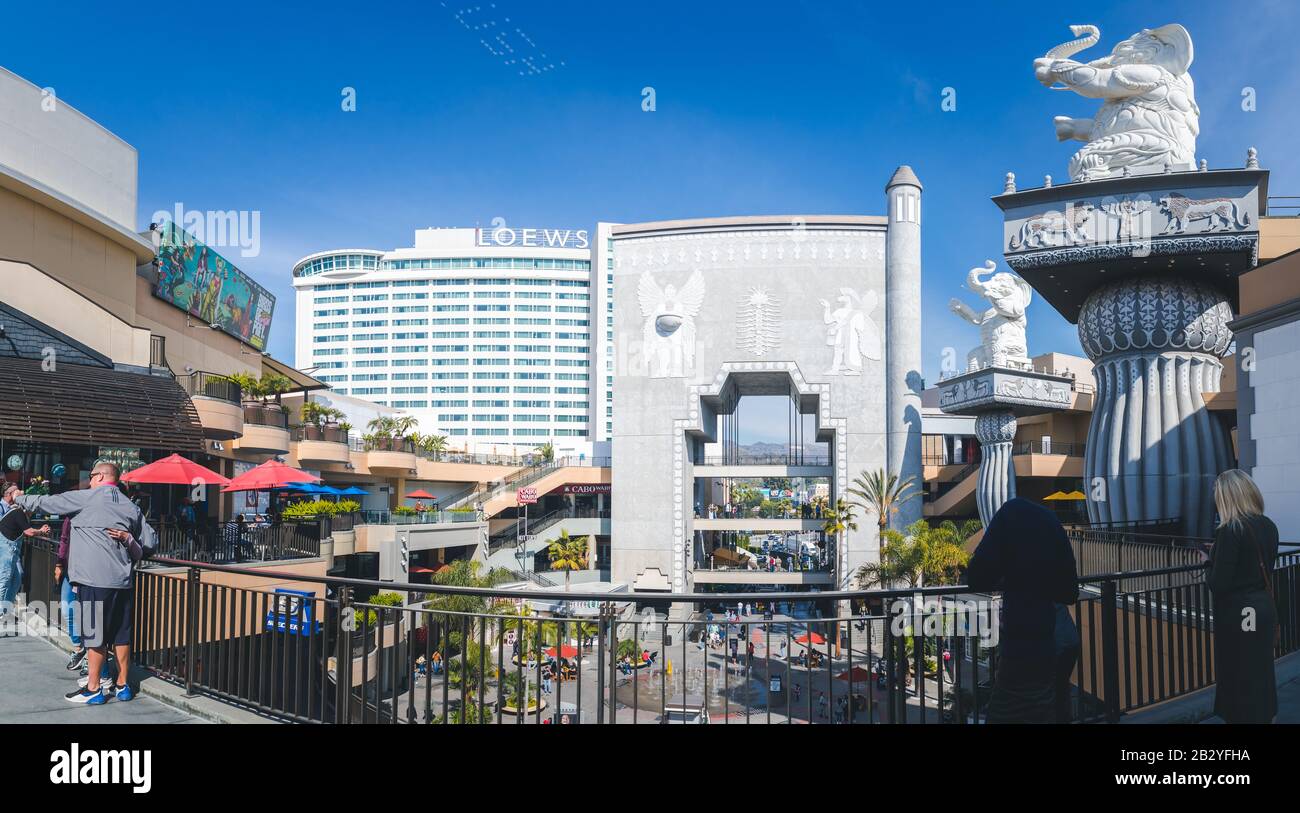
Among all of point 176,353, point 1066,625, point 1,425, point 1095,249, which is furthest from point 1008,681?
point 176,353

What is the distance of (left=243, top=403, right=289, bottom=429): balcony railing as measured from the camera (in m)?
26.8

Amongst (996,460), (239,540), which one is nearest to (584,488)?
(996,460)

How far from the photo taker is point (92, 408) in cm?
1539

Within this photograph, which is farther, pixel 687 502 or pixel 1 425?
pixel 687 502

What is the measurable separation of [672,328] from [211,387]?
75.8ft

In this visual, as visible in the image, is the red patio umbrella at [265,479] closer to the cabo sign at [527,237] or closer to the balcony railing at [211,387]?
the balcony railing at [211,387]

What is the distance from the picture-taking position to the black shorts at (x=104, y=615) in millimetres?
5625

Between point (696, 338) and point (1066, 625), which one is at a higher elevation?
point (696, 338)

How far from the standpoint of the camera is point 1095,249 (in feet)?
52.0

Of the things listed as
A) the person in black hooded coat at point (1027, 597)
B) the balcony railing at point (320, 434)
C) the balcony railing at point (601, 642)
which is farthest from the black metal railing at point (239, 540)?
the person in black hooded coat at point (1027, 597)

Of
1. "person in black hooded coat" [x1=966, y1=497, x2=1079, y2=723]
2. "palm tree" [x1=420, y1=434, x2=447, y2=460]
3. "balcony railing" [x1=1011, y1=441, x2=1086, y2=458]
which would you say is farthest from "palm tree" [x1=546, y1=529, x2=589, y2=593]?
"person in black hooded coat" [x1=966, y1=497, x2=1079, y2=723]

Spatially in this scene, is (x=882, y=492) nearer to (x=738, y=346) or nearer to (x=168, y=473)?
(x=738, y=346)
